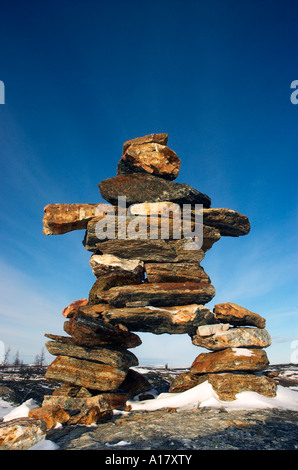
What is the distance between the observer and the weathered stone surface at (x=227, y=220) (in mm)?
16750

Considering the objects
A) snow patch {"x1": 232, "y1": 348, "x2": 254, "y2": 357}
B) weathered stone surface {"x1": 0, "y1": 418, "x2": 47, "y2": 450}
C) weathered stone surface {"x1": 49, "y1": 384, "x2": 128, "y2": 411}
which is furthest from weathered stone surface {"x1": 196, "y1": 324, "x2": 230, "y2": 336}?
weathered stone surface {"x1": 0, "y1": 418, "x2": 47, "y2": 450}

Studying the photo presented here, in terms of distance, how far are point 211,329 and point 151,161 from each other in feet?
36.2

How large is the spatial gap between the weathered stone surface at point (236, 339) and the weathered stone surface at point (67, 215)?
32.0 feet

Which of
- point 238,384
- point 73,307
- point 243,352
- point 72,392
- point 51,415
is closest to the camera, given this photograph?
point 51,415

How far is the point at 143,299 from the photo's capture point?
15.1 metres

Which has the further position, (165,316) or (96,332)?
(165,316)

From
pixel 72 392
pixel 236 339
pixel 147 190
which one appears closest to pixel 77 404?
pixel 72 392

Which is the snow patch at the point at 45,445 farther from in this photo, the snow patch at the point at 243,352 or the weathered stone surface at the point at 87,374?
the snow patch at the point at 243,352

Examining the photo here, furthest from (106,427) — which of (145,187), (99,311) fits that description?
(145,187)

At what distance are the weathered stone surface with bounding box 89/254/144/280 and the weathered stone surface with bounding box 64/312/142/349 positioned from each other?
2.78m

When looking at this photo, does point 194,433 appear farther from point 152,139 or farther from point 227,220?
point 152,139

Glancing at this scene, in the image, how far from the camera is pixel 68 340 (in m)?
14.7

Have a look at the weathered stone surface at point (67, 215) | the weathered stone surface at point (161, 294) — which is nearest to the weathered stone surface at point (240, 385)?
the weathered stone surface at point (161, 294)
